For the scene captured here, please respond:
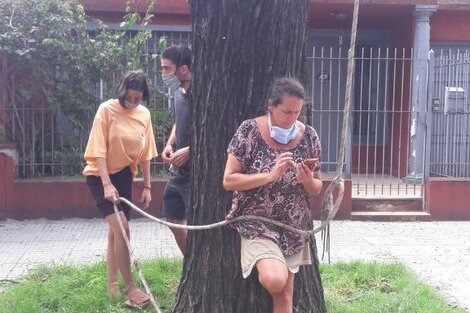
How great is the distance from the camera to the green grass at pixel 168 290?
5113mm

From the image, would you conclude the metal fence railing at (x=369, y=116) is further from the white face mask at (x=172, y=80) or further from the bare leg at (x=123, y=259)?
the bare leg at (x=123, y=259)

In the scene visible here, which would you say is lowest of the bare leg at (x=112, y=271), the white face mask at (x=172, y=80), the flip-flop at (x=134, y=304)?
the flip-flop at (x=134, y=304)

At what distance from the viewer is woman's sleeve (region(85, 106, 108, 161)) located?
4961mm

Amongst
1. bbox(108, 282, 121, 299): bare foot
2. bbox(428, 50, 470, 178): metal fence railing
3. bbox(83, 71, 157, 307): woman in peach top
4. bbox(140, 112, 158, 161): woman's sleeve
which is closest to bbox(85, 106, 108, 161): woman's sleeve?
bbox(83, 71, 157, 307): woman in peach top

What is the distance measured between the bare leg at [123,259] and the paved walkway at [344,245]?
154 cm

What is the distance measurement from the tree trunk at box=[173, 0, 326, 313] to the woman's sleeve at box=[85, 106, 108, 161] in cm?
77

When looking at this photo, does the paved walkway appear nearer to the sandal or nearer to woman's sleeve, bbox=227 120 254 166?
the sandal

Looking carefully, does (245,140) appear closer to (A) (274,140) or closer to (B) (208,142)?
(A) (274,140)

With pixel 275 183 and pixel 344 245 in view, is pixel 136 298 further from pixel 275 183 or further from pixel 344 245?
pixel 344 245

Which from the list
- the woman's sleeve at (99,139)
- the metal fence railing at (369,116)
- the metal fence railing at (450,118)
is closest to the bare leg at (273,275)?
the woman's sleeve at (99,139)

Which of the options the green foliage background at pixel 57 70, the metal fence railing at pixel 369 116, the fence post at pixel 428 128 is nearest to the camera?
the green foliage background at pixel 57 70

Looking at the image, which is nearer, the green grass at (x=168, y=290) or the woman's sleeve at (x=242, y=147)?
the woman's sleeve at (x=242, y=147)

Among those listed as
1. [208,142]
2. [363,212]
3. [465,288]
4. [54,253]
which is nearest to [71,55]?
[54,253]

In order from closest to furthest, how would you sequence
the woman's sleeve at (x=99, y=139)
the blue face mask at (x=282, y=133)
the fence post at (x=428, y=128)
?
the blue face mask at (x=282, y=133) < the woman's sleeve at (x=99, y=139) < the fence post at (x=428, y=128)
